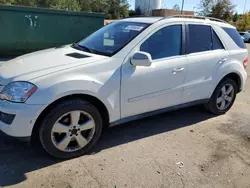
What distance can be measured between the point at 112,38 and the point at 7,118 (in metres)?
1.81

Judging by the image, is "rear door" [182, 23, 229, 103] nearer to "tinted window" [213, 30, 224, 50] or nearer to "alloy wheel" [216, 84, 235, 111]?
"tinted window" [213, 30, 224, 50]

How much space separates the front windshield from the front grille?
135cm

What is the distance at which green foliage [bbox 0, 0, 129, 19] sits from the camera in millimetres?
26273

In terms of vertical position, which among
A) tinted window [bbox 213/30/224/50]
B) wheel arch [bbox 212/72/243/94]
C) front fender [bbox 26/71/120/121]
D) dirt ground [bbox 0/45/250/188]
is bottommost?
dirt ground [bbox 0/45/250/188]

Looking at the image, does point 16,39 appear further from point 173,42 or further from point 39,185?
point 39,185

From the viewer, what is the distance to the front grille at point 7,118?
271 centimetres

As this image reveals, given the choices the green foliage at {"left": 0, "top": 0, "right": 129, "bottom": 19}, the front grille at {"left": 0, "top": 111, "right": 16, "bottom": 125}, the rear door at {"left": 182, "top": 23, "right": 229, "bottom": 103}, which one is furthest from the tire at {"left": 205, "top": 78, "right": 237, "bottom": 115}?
the green foliage at {"left": 0, "top": 0, "right": 129, "bottom": 19}

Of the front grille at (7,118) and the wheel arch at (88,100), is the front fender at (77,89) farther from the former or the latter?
the front grille at (7,118)

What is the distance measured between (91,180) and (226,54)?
309cm

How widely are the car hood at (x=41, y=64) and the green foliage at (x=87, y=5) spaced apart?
8591 millimetres

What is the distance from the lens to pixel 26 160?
306cm

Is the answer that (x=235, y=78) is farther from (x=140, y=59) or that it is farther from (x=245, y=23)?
(x=245, y=23)

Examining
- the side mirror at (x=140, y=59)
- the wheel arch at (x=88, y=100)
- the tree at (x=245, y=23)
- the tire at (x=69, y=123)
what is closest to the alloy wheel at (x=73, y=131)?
the tire at (x=69, y=123)

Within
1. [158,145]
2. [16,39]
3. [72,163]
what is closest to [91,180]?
[72,163]
